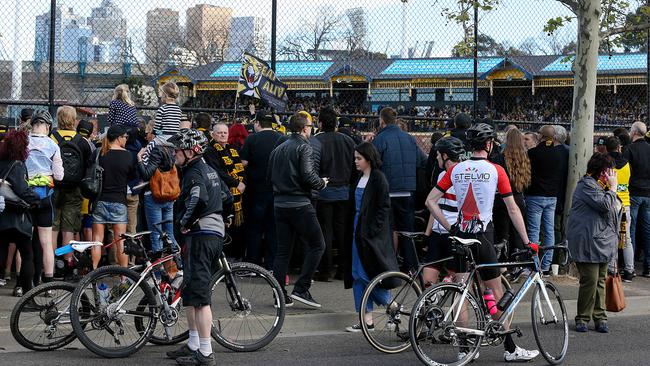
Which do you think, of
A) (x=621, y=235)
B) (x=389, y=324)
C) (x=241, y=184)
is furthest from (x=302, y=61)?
(x=389, y=324)

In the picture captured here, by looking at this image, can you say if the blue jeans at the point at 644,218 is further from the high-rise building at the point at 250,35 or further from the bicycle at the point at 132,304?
the bicycle at the point at 132,304

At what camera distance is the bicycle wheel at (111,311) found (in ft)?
27.5

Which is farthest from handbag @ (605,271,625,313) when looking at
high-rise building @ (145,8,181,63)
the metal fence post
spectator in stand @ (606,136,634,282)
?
the metal fence post

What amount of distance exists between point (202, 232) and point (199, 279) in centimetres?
40

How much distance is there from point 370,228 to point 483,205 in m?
1.34

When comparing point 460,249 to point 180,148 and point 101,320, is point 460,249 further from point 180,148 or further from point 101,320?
point 101,320

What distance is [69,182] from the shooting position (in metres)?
11.3

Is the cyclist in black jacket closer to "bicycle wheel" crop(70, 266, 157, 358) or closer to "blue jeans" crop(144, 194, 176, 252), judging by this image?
"bicycle wheel" crop(70, 266, 157, 358)

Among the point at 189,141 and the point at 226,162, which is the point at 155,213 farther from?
the point at 189,141

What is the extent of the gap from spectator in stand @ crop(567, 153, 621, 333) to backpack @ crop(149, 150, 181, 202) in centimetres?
434

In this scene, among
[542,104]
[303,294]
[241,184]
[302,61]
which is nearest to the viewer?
[303,294]

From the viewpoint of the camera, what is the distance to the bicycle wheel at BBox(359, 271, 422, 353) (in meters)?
8.98

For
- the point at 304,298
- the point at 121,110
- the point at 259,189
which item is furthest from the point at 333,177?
the point at 121,110

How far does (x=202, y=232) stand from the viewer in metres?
8.28
